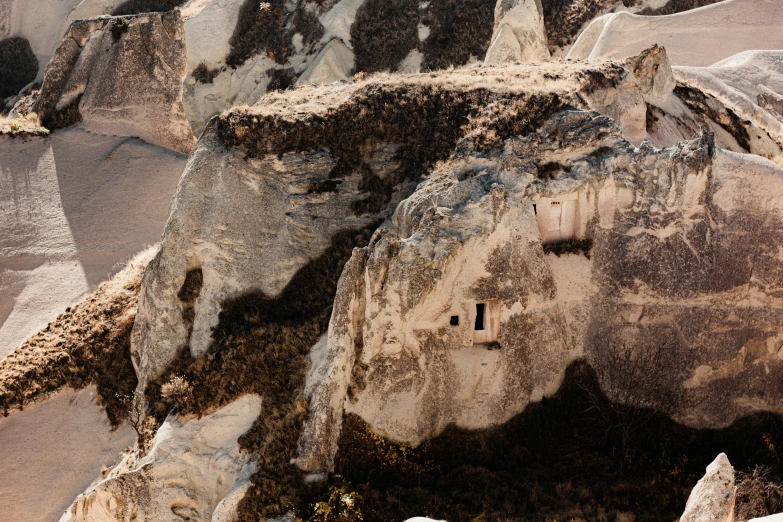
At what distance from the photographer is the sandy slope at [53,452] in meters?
24.2

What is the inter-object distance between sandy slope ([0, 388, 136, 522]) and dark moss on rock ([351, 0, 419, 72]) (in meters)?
23.5

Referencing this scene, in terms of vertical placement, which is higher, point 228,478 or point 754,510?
point 754,510

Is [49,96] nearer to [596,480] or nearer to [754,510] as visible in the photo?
[596,480]

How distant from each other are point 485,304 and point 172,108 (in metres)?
25.2

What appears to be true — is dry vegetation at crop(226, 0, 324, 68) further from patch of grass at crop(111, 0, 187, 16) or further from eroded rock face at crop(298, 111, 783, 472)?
eroded rock face at crop(298, 111, 783, 472)

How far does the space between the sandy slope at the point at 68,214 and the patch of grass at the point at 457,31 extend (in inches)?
547

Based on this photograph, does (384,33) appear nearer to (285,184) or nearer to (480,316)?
(285,184)

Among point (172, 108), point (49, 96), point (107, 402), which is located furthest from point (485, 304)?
point (49, 96)

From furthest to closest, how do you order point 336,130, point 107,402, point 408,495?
1. point 107,402
2. point 336,130
3. point 408,495

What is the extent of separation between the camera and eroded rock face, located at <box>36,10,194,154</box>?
1538 inches

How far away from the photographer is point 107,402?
25484mm

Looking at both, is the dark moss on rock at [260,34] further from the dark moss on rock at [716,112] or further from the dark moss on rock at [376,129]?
the dark moss on rock at [716,112]

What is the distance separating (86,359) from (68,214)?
10.6 meters

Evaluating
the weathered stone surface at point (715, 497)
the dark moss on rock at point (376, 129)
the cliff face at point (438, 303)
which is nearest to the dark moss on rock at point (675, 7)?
the cliff face at point (438, 303)
